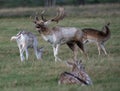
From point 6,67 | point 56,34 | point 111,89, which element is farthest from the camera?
Result: point 56,34

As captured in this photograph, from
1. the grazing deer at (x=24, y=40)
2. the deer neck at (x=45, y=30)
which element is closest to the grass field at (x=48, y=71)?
the grazing deer at (x=24, y=40)

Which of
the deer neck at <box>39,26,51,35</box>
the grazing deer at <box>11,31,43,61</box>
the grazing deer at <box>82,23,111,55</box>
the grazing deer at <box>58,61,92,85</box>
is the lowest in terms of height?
the grazing deer at <box>82,23,111,55</box>

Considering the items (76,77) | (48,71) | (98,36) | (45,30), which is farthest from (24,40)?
(76,77)

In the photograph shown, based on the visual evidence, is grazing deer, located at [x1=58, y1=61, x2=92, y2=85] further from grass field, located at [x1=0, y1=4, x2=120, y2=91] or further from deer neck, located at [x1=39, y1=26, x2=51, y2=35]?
deer neck, located at [x1=39, y1=26, x2=51, y2=35]

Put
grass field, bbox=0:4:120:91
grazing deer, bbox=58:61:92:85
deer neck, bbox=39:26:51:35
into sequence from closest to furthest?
grazing deer, bbox=58:61:92:85, grass field, bbox=0:4:120:91, deer neck, bbox=39:26:51:35

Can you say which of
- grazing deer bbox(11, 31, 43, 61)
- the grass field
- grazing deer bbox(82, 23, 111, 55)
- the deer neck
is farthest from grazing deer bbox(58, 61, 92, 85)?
grazing deer bbox(82, 23, 111, 55)

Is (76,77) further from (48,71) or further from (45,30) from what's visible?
(45,30)

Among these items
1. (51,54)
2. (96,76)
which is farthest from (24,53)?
(96,76)

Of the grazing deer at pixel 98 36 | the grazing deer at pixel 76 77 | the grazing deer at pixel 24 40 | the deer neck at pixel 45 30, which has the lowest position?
the grazing deer at pixel 98 36

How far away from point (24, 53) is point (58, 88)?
8.08 metres

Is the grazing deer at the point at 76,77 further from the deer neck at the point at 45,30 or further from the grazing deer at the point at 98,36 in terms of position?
the grazing deer at the point at 98,36

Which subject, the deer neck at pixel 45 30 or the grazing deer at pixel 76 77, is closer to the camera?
the grazing deer at pixel 76 77

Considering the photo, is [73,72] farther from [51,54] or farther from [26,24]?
[26,24]

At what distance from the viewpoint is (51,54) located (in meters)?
20.2
